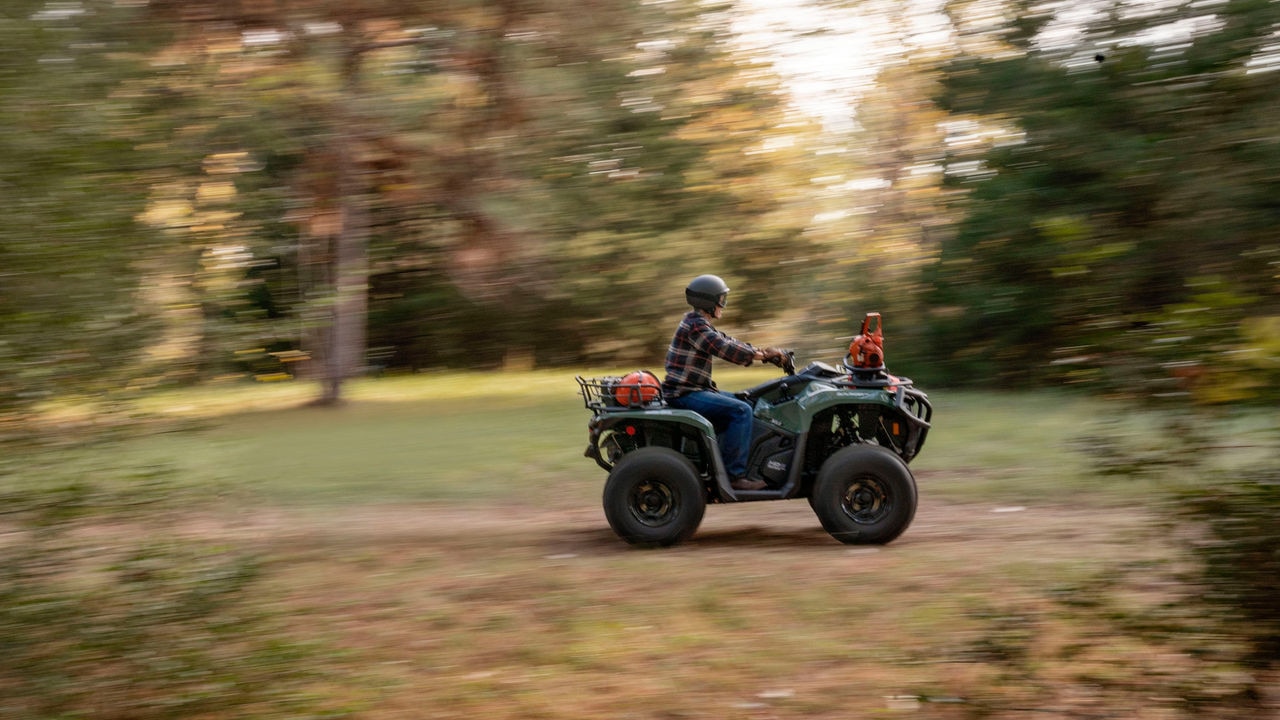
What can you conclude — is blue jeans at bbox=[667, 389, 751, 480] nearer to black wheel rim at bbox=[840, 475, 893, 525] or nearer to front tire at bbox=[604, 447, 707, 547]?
front tire at bbox=[604, 447, 707, 547]

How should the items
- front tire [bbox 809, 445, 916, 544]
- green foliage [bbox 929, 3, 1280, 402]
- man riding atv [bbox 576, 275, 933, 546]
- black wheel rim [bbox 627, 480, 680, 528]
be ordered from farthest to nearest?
black wheel rim [bbox 627, 480, 680, 528] < man riding atv [bbox 576, 275, 933, 546] < front tire [bbox 809, 445, 916, 544] < green foliage [bbox 929, 3, 1280, 402]

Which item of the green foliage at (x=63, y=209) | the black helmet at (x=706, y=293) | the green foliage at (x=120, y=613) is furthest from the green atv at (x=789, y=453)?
the green foliage at (x=63, y=209)

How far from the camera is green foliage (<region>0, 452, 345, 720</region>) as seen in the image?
4.94 meters

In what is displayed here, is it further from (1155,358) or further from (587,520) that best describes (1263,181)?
(587,520)

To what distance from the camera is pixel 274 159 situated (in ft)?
22.3

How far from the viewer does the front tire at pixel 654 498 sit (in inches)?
354

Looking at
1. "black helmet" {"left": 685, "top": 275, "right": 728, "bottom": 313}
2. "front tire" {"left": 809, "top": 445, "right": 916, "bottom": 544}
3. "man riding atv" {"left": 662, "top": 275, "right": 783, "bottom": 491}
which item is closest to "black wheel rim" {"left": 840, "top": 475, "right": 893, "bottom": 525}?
"front tire" {"left": 809, "top": 445, "right": 916, "bottom": 544}

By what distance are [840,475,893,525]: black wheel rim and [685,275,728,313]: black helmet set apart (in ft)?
5.49

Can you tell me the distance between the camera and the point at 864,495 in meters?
8.85

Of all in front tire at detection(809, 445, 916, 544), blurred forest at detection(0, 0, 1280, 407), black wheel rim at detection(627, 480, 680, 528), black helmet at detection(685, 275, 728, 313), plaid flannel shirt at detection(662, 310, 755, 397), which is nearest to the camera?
blurred forest at detection(0, 0, 1280, 407)

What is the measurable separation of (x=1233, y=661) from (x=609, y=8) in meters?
6.64

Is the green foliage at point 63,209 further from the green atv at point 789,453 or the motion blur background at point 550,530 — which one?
the green atv at point 789,453

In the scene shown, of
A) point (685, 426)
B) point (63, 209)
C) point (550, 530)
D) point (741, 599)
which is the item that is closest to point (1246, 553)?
point (741, 599)

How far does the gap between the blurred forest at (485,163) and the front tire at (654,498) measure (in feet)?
7.79
